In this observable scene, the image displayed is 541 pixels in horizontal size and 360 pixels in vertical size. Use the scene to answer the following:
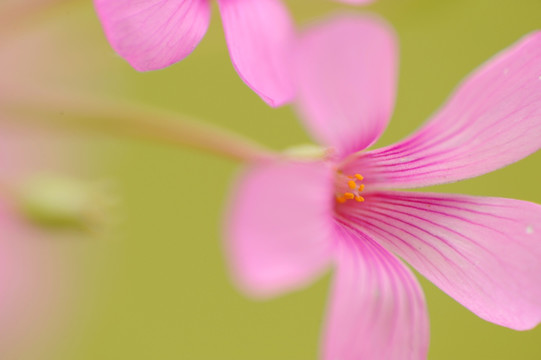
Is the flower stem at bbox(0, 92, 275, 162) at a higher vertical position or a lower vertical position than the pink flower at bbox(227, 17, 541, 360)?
higher

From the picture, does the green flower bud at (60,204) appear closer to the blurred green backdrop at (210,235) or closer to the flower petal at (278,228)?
the flower petal at (278,228)

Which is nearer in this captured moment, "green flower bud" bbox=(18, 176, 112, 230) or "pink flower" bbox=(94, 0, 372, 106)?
"pink flower" bbox=(94, 0, 372, 106)

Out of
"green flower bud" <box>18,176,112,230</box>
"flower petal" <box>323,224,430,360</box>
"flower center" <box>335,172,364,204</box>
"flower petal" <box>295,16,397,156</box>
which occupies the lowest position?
"flower petal" <box>323,224,430,360</box>

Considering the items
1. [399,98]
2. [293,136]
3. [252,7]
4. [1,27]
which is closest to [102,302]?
[293,136]

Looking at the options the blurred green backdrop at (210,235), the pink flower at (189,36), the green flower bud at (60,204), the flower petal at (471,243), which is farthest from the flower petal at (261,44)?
the blurred green backdrop at (210,235)

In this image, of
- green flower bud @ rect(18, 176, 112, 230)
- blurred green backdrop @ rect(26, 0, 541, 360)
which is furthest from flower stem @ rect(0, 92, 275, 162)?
blurred green backdrop @ rect(26, 0, 541, 360)

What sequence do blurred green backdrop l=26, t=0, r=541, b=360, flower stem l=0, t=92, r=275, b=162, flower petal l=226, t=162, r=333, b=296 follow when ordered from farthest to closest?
1. blurred green backdrop l=26, t=0, r=541, b=360
2. flower stem l=0, t=92, r=275, b=162
3. flower petal l=226, t=162, r=333, b=296

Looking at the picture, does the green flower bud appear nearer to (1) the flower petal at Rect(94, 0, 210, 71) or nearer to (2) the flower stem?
(2) the flower stem
